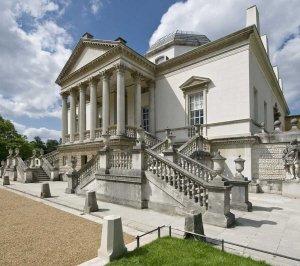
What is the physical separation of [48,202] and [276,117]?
24.6m

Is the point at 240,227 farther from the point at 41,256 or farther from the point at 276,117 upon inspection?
the point at 276,117

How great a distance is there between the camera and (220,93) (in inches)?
701

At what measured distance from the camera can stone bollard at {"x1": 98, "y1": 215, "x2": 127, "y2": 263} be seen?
16.7 ft

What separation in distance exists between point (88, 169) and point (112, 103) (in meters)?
13.1

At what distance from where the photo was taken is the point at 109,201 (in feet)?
37.3

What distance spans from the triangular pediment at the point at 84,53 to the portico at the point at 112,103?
5.33ft

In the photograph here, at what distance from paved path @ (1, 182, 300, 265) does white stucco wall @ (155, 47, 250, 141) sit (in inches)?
275

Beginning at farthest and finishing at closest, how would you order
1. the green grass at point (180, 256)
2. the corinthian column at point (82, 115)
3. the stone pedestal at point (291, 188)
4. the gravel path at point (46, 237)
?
the corinthian column at point (82, 115), the stone pedestal at point (291, 188), the gravel path at point (46, 237), the green grass at point (180, 256)

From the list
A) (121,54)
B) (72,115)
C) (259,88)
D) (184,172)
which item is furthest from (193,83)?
(72,115)

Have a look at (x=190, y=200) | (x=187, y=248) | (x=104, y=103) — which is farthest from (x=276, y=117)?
(x=187, y=248)

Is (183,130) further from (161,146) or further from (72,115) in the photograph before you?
(72,115)

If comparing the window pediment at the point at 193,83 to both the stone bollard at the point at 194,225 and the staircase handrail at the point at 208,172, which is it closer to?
the staircase handrail at the point at 208,172

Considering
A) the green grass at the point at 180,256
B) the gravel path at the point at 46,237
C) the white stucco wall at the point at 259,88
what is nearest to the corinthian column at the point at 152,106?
the white stucco wall at the point at 259,88

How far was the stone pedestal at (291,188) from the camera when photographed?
503 inches
